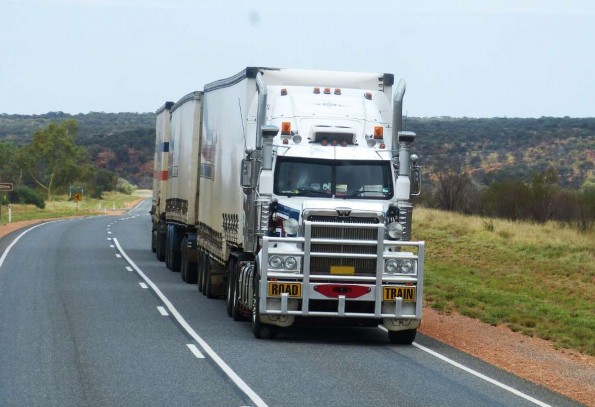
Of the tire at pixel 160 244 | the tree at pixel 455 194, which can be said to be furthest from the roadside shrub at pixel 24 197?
the tire at pixel 160 244

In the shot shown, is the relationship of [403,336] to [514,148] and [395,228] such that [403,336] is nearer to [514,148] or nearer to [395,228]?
→ [395,228]

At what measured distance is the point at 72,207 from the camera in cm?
10475

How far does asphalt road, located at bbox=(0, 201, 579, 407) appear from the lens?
1195 centimetres

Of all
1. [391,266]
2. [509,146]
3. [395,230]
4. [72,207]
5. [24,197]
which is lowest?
[72,207]

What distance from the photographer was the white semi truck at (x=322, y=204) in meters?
Result: 16.6

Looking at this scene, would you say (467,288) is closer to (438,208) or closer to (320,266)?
(320,266)

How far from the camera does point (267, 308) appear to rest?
54.4 feet

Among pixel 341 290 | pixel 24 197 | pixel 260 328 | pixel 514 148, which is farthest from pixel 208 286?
pixel 514 148

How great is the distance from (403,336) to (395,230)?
5.13ft

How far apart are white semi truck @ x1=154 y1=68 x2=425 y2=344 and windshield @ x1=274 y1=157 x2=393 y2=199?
0.02 meters

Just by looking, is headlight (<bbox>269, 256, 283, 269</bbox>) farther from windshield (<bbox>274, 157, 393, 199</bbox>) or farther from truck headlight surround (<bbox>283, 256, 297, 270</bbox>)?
windshield (<bbox>274, 157, 393, 199</bbox>)

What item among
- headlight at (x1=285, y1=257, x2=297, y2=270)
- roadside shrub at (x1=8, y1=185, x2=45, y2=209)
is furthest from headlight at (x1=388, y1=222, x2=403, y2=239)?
roadside shrub at (x1=8, y1=185, x2=45, y2=209)

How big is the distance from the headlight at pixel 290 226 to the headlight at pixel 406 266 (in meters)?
1.62

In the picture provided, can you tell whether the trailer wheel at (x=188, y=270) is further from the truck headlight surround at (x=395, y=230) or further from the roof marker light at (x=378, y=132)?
the truck headlight surround at (x=395, y=230)
